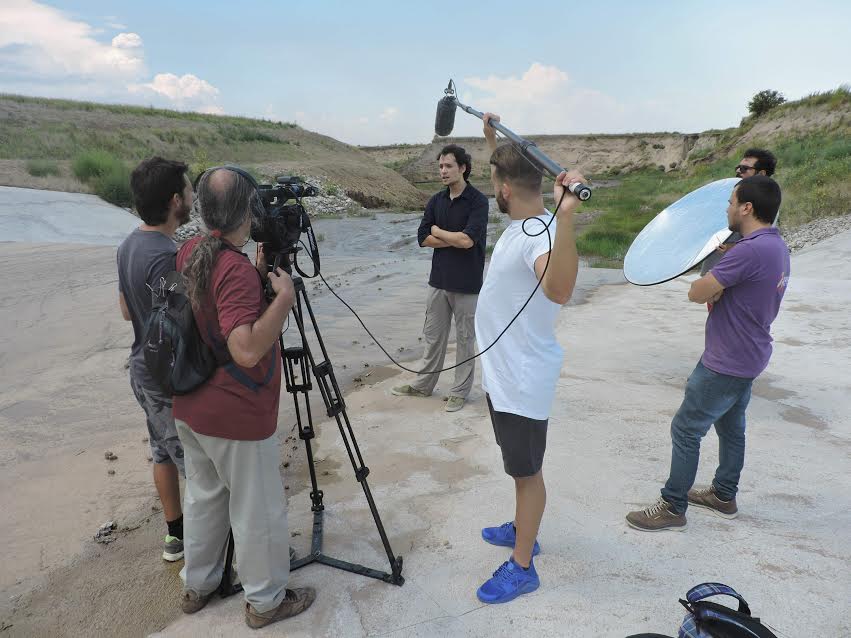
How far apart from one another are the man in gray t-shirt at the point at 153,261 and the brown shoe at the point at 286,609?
75 centimetres

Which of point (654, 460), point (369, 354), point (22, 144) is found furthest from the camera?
point (22, 144)

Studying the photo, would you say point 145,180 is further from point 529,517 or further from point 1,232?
point 1,232

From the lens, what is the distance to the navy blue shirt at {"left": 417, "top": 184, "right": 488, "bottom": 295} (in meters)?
4.28

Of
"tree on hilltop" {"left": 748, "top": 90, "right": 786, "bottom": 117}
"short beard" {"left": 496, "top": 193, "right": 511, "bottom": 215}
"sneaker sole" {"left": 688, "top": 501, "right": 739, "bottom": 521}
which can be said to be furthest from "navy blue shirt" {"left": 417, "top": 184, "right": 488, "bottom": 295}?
"tree on hilltop" {"left": 748, "top": 90, "right": 786, "bottom": 117}

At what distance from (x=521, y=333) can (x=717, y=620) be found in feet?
3.48

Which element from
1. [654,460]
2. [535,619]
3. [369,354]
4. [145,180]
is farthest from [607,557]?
[369,354]

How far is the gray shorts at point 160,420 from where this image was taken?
8.23 ft

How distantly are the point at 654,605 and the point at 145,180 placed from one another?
274 centimetres

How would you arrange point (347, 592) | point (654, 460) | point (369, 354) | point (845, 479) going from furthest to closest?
point (369, 354) → point (654, 460) → point (845, 479) → point (347, 592)

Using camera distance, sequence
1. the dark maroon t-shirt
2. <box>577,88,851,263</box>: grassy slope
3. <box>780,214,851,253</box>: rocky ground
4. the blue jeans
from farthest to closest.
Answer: <box>577,88,851,263</box>: grassy slope
<box>780,214,851,253</box>: rocky ground
the blue jeans
the dark maroon t-shirt

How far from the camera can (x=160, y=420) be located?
254 cm

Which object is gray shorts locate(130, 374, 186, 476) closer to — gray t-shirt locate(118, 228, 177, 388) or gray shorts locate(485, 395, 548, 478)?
gray t-shirt locate(118, 228, 177, 388)

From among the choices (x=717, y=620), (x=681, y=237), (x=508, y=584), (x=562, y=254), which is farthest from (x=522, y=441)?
(x=681, y=237)

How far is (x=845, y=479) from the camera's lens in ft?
11.0
